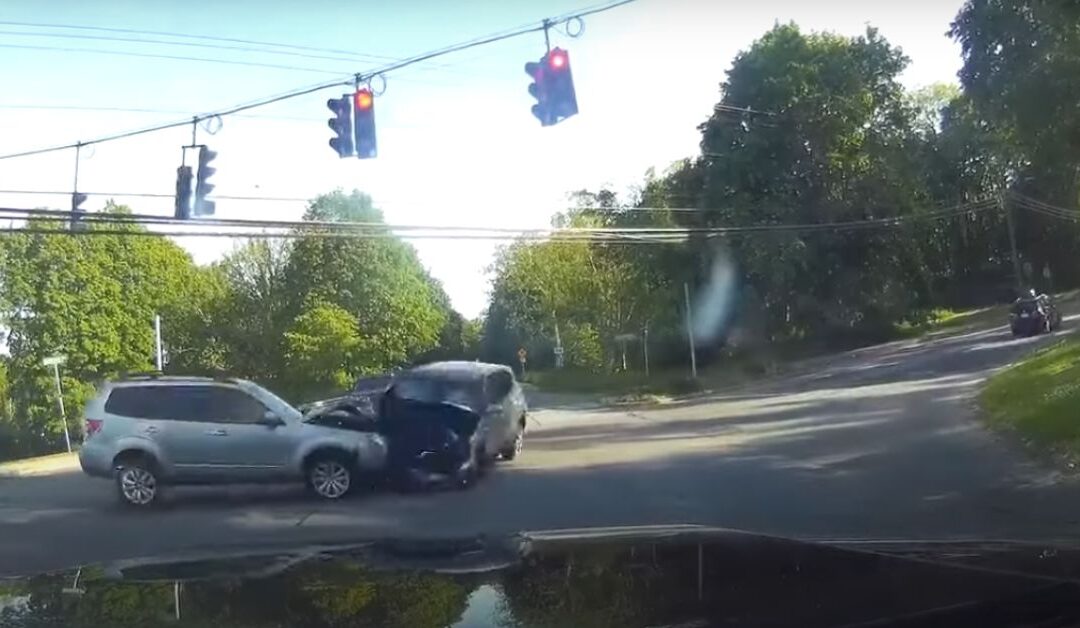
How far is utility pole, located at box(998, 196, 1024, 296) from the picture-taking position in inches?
277

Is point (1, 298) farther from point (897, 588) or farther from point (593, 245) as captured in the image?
point (897, 588)

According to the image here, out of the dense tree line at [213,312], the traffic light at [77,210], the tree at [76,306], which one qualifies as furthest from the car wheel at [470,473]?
the traffic light at [77,210]

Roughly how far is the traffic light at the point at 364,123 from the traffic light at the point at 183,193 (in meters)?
0.90

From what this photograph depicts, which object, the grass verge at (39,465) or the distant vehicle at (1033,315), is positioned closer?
the grass verge at (39,465)

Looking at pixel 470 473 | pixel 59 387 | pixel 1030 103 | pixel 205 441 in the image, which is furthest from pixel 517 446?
pixel 1030 103

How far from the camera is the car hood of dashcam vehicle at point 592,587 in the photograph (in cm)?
257

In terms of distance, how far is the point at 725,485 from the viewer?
6.29m

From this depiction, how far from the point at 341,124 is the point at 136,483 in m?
2.19

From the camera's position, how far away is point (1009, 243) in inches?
277

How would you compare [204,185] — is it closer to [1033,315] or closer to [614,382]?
[614,382]

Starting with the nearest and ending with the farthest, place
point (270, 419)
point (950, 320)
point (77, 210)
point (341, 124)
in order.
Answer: point (77, 210) → point (270, 419) → point (341, 124) → point (950, 320)

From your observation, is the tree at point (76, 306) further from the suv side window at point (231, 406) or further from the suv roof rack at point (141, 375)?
the suv side window at point (231, 406)

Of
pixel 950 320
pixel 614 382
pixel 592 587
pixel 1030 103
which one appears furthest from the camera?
pixel 1030 103

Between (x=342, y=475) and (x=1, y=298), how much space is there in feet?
6.32
